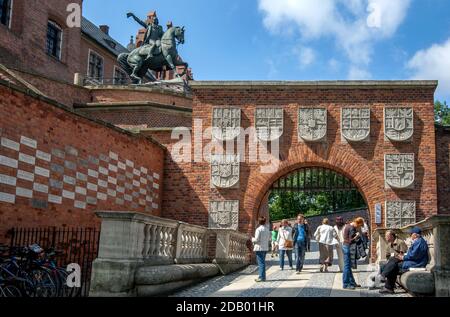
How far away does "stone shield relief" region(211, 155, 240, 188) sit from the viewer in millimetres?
17109

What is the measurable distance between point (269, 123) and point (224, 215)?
3.10 meters

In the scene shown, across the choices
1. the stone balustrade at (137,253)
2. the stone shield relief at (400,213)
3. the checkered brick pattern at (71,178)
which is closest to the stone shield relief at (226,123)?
the checkered brick pattern at (71,178)

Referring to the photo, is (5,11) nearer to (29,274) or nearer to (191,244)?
(191,244)

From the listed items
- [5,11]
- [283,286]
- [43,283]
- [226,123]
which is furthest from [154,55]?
[43,283]

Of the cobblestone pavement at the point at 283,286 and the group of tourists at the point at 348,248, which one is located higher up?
the group of tourists at the point at 348,248

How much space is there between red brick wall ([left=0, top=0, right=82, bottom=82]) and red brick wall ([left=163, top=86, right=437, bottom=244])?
13289mm

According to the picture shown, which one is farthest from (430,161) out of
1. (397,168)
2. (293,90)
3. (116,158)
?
(116,158)

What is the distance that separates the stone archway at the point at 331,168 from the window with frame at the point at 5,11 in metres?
16.9

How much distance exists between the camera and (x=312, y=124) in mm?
17016

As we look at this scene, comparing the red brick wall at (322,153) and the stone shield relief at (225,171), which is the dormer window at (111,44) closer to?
the red brick wall at (322,153)

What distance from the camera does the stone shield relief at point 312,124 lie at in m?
16.9

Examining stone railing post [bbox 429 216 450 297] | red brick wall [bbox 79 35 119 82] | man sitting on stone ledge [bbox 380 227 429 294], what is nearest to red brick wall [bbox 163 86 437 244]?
man sitting on stone ledge [bbox 380 227 429 294]

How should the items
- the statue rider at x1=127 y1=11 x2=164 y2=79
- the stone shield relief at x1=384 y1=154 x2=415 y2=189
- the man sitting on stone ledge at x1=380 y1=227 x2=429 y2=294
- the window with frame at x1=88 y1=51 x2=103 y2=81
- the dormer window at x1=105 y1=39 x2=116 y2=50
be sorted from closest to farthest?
the man sitting on stone ledge at x1=380 y1=227 x2=429 y2=294
the stone shield relief at x1=384 y1=154 x2=415 y2=189
the statue rider at x1=127 y1=11 x2=164 y2=79
the window with frame at x1=88 y1=51 x2=103 y2=81
the dormer window at x1=105 y1=39 x2=116 y2=50

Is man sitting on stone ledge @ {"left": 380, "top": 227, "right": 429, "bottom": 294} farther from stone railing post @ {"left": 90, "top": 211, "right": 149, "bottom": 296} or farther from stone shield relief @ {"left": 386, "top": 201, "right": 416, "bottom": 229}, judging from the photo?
stone shield relief @ {"left": 386, "top": 201, "right": 416, "bottom": 229}
